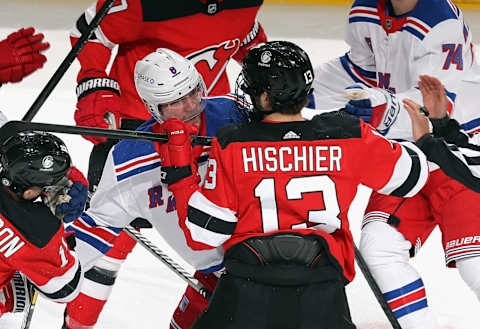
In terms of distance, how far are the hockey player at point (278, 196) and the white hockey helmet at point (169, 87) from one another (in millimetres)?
133

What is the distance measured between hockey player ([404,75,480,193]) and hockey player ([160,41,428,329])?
0.82 feet

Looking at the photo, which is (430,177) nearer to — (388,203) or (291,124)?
(388,203)

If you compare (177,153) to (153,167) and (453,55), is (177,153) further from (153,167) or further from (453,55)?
(453,55)

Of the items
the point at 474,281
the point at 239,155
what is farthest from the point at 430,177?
the point at 239,155

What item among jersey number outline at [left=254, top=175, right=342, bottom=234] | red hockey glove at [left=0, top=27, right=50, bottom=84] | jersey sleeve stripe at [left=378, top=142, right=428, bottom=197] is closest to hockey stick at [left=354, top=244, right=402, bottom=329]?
jersey sleeve stripe at [left=378, top=142, right=428, bottom=197]

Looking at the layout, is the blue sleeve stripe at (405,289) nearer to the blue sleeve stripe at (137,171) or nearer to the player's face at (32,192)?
the blue sleeve stripe at (137,171)

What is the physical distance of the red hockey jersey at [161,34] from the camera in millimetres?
2385

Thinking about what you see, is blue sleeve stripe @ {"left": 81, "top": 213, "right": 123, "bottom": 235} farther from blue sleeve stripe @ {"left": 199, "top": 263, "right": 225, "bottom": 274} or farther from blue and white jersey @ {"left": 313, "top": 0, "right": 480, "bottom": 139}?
blue and white jersey @ {"left": 313, "top": 0, "right": 480, "bottom": 139}

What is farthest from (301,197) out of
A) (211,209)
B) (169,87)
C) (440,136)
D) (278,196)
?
(440,136)

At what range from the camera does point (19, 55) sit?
86.1 inches

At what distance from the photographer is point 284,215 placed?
5.56ft

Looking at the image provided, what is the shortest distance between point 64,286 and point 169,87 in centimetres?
51

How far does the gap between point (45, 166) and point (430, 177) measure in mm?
1021

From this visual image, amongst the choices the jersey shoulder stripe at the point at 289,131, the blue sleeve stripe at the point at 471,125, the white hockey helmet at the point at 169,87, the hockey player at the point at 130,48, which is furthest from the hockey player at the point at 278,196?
the blue sleeve stripe at the point at 471,125
